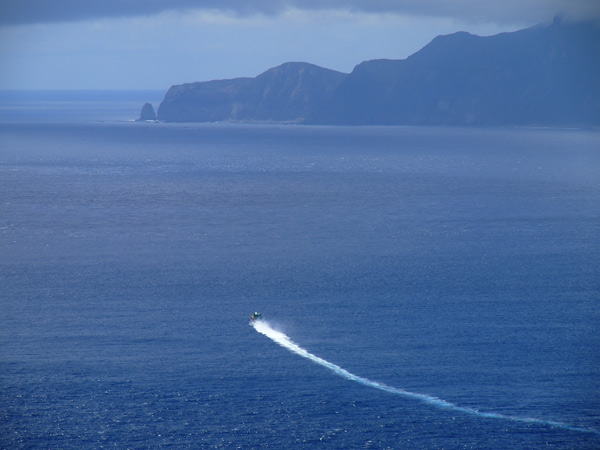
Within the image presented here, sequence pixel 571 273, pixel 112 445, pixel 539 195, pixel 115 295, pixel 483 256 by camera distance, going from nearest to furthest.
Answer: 1. pixel 112 445
2. pixel 115 295
3. pixel 571 273
4. pixel 483 256
5. pixel 539 195

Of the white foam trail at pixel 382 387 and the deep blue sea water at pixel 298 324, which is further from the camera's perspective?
the white foam trail at pixel 382 387

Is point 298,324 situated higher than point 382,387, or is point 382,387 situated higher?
point 298,324

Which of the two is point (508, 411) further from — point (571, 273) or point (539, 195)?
point (539, 195)

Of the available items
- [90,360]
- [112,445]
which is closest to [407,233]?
[90,360]

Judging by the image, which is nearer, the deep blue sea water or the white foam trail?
the deep blue sea water
